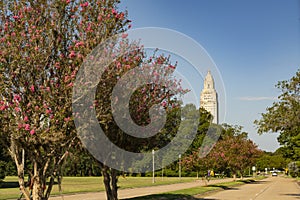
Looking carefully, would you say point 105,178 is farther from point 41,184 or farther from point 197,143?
point 197,143

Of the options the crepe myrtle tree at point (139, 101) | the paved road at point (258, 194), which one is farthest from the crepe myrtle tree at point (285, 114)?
the crepe myrtle tree at point (139, 101)

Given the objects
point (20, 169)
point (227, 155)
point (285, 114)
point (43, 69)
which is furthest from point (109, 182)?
point (227, 155)

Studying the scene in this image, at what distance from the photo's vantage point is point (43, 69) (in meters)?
11.8

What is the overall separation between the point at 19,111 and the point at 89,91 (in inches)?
72.6

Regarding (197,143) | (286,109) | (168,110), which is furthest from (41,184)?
(197,143)

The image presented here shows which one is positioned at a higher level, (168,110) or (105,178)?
(168,110)

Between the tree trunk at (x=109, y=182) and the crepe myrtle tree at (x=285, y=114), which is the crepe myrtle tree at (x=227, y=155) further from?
the tree trunk at (x=109, y=182)

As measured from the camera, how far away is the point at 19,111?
11430mm

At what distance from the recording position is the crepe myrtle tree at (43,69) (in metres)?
11.3

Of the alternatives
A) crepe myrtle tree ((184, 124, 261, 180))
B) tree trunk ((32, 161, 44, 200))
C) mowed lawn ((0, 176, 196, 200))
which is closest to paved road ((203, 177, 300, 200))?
crepe myrtle tree ((184, 124, 261, 180))

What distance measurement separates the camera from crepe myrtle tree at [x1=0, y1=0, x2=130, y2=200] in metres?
11.3

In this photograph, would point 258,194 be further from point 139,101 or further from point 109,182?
point 139,101

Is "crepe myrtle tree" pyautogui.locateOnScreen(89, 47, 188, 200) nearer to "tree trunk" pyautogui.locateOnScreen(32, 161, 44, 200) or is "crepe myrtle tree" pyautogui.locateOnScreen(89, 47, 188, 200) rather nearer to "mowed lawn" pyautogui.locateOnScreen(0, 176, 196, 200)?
"tree trunk" pyautogui.locateOnScreen(32, 161, 44, 200)

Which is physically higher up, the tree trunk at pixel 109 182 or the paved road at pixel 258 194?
the tree trunk at pixel 109 182
